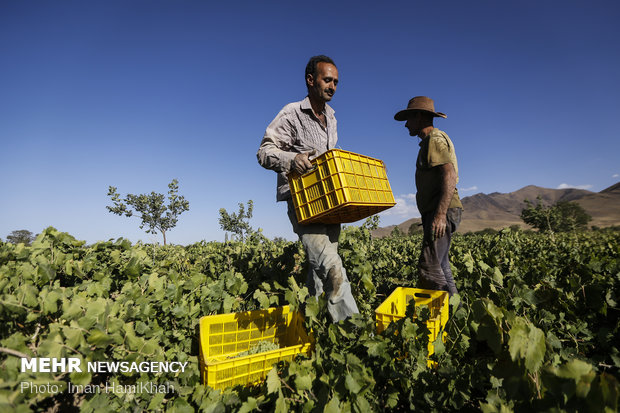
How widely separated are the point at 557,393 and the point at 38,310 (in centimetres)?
221

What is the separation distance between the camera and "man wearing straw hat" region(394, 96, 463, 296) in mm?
2797

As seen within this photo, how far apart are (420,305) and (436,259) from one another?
1061 millimetres

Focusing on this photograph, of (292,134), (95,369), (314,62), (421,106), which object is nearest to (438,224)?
(421,106)

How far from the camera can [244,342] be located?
2.42 metres

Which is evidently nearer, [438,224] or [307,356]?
[307,356]

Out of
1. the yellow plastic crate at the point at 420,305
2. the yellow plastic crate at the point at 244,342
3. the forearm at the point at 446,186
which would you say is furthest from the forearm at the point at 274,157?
the forearm at the point at 446,186

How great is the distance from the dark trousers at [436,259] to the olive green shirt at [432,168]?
0.14 meters

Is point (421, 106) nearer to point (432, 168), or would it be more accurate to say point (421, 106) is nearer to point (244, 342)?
point (432, 168)

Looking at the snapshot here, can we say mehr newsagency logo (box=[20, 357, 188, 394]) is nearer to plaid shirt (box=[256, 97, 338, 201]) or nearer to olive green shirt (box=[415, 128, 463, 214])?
plaid shirt (box=[256, 97, 338, 201])

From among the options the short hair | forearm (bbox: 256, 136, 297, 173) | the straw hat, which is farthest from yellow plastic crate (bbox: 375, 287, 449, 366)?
the short hair

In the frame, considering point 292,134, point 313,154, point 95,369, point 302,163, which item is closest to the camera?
point 95,369

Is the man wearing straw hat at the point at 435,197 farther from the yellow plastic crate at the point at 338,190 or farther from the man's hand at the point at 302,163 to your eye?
the man's hand at the point at 302,163

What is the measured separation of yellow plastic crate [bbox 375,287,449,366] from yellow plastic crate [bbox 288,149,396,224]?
770mm

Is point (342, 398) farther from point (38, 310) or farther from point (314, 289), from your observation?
point (38, 310)
